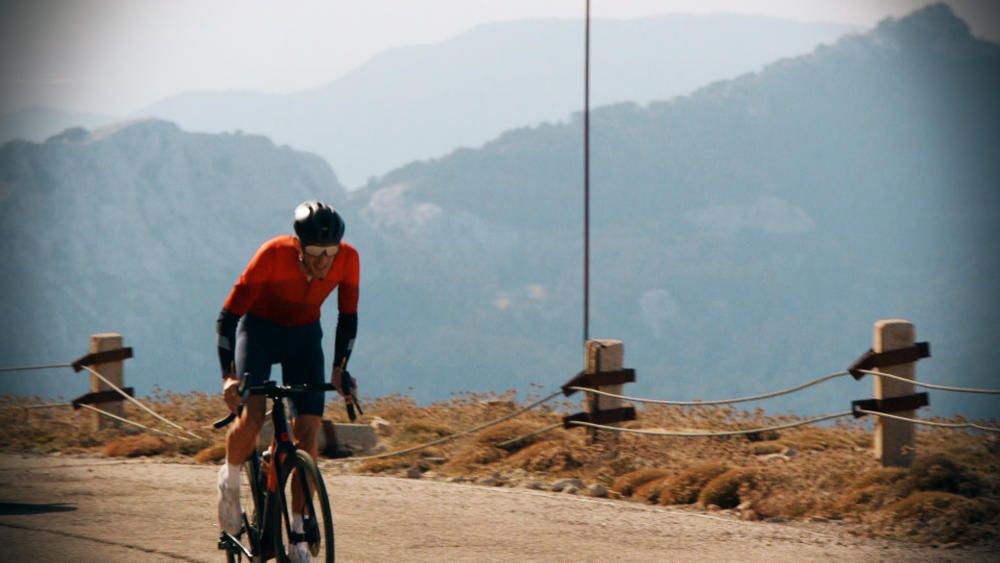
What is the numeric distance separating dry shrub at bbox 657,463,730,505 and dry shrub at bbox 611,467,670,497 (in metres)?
0.22

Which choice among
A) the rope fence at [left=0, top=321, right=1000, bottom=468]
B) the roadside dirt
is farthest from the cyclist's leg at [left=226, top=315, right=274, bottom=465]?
the rope fence at [left=0, top=321, right=1000, bottom=468]

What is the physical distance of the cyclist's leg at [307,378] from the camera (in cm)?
636

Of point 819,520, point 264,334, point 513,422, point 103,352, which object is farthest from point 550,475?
point 103,352

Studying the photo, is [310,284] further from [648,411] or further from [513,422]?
[648,411]

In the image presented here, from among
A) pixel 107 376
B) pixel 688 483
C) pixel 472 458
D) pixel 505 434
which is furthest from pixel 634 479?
pixel 107 376

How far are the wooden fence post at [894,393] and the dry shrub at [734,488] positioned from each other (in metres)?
1.07

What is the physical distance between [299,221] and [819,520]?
4.77 meters

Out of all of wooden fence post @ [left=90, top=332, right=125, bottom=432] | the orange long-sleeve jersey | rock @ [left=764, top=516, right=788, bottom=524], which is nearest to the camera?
the orange long-sleeve jersey

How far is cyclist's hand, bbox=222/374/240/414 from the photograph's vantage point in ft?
19.9

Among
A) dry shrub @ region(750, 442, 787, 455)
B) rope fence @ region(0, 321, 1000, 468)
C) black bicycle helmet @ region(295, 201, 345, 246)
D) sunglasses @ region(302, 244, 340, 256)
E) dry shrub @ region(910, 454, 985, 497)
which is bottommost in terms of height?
dry shrub @ region(910, 454, 985, 497)

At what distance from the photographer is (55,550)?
7.83m

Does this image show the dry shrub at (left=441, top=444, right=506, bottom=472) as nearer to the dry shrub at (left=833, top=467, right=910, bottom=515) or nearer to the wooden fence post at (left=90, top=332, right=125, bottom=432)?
the dry shrub at (left=833, top=467, right=910, bottom=515)

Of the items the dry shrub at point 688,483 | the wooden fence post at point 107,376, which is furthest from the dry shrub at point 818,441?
A: the wooden fence post at point 107,376

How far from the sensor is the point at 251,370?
6453mm
